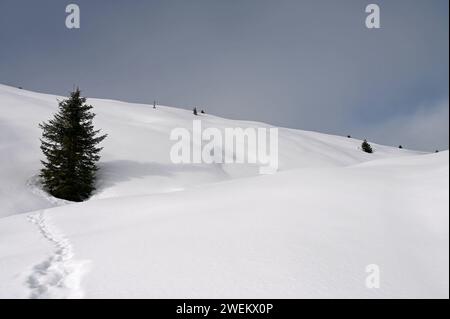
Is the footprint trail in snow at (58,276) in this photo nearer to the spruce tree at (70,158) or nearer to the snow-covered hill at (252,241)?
the snow-covered hill at (252,241)

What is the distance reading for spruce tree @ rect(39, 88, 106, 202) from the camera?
17.2m

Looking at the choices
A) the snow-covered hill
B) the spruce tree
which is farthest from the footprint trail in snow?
the spruce tree

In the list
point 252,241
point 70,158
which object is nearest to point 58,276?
point 252,241

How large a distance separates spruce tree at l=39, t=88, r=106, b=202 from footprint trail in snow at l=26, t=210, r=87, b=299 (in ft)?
40.3

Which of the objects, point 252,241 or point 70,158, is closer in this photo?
point 252,241

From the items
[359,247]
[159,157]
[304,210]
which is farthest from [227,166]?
[359,247]

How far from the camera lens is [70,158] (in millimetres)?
17938

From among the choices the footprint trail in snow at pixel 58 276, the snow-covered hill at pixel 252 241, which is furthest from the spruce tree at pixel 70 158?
the footprint trail in snow at pixel 58 276

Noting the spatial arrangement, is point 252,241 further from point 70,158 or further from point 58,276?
point 70,158

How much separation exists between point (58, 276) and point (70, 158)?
14952mm

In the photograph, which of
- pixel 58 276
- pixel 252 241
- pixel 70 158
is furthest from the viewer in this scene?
pixel 70 158
